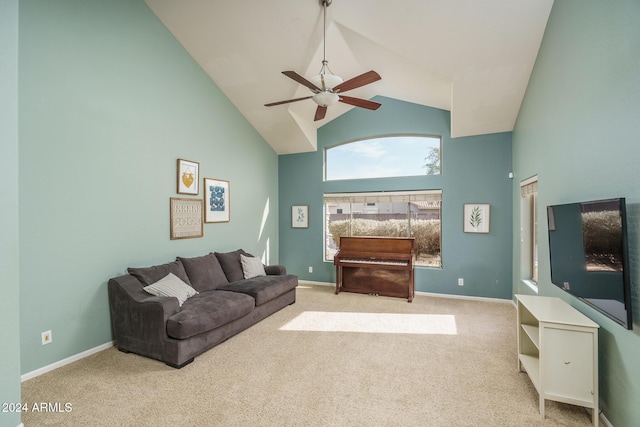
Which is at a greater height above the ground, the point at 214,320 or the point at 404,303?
the point at 214,320

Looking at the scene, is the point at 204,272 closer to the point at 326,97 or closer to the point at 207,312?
the point at 207,312

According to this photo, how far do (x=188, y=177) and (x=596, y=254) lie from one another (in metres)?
4.44

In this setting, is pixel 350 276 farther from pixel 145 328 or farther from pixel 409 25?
pixel 409 25

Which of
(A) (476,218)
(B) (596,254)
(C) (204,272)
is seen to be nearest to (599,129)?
(B) (596,254)

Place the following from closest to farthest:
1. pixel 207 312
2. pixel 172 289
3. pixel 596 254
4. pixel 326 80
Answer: pixel 596 254 → pixel 326 80 → pixel 207 312 → pixel 172 289

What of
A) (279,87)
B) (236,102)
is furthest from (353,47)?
(236,102)

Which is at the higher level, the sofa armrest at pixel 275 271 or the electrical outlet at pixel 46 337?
the sofa armrest at pixel 275 271

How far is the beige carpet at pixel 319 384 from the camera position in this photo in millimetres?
2105

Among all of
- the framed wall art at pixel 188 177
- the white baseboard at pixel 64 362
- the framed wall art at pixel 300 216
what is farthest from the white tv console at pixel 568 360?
the framed wall art at pixel 300 216

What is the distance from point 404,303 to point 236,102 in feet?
14.5

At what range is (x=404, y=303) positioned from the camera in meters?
4.88

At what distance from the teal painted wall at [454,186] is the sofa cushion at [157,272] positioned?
9.78 feet

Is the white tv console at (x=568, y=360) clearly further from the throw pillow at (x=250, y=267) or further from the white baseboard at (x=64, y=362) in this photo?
the white baseboard at (x=64, y=362)

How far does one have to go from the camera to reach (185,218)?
4266mm
